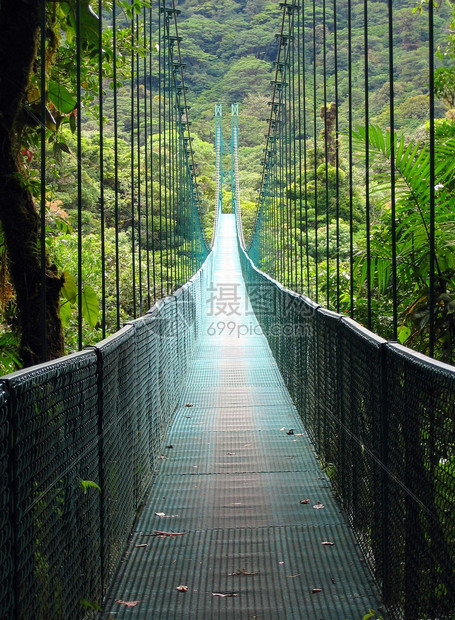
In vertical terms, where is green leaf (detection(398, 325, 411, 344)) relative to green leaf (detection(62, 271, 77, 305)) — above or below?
below

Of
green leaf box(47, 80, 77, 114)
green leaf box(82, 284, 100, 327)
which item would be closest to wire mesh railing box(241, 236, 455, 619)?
green leaf box(82, 284, 100, 327)

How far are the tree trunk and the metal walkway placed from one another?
841 mm

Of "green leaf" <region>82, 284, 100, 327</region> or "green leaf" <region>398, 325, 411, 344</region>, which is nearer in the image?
"green leaf" <region>82, 284, 100, 327</region>

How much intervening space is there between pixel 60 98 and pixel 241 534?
189 cm

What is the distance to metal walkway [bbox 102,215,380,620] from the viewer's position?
72.4 inches

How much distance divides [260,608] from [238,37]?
1687 inches

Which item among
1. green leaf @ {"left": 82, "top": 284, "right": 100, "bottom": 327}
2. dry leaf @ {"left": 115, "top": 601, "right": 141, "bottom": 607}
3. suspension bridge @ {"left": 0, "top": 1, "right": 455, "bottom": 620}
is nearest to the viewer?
suspension bridge @ {"left": 0, "top": 1, "right": 455, "bottom": 620}

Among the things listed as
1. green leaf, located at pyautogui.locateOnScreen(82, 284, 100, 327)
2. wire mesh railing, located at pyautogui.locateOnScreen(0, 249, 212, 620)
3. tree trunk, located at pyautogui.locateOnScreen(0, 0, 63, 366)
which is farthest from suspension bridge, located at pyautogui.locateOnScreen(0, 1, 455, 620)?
tree trunk, located at pyautogui.locateOnScreen(0, 0, 63, 366)

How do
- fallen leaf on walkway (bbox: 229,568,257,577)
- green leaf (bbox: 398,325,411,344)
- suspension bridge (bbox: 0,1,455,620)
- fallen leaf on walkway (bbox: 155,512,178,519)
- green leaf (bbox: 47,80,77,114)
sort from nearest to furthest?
suspension bridge (bbox: 0,1,455,620) → fallen leaf on walkway (bbox: 229,568,257,577) → fallen leaf on walkway (bbox: 155,512,178,519) → green leaf (bbox: 47,80,77,114) → green leaf (bbox: 398,325,411,344)

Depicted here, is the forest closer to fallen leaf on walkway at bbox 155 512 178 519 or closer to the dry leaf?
fallen leaf on walkway at bbox 155 512 178 519

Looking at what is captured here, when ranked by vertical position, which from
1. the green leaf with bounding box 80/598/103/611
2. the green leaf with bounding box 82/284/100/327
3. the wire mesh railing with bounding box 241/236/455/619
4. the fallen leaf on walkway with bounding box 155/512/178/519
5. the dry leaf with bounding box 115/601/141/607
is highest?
the green leaf with bounding box 82/284/100/327

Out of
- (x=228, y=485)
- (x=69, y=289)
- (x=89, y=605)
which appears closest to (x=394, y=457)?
(x=89, y=605)

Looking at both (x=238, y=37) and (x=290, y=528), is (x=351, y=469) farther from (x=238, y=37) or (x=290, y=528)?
(x=238, y=37)

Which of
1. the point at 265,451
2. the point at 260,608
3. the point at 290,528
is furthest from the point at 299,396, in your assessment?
the point at 260,608
